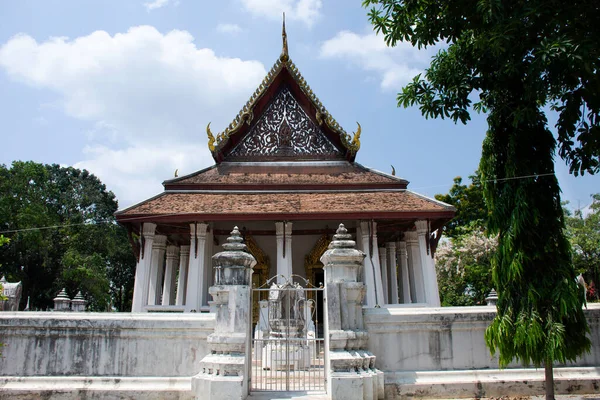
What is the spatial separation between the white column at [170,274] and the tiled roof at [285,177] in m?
3.43

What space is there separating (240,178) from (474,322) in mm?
9192

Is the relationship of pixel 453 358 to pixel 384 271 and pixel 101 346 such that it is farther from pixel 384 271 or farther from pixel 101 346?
pixel 384 271

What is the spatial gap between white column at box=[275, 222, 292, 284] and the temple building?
3cm

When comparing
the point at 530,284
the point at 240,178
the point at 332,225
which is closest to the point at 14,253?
the point at 240,178

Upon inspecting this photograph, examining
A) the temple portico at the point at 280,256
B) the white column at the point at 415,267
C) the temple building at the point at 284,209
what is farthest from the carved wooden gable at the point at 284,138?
the white column at the point at 415,267

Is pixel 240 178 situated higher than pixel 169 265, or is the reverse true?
pixel 240 178

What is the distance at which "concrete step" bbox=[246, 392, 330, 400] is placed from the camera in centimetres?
573

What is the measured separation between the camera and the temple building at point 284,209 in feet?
40.2

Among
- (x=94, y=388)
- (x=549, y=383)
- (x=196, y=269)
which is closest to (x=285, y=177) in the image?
(x=196, y=269)

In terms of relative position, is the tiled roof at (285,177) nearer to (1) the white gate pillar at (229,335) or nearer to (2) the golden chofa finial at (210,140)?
(2) the golden chofa finial at (210,140)

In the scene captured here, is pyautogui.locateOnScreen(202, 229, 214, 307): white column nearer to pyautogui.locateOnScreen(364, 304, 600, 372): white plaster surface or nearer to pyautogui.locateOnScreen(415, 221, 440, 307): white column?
pyautogui.locateOnScreen(415, 221, 440, 307): white column

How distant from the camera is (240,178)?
1423 cm

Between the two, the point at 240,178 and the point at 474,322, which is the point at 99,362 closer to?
the point at 474,322

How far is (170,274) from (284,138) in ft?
19.5
